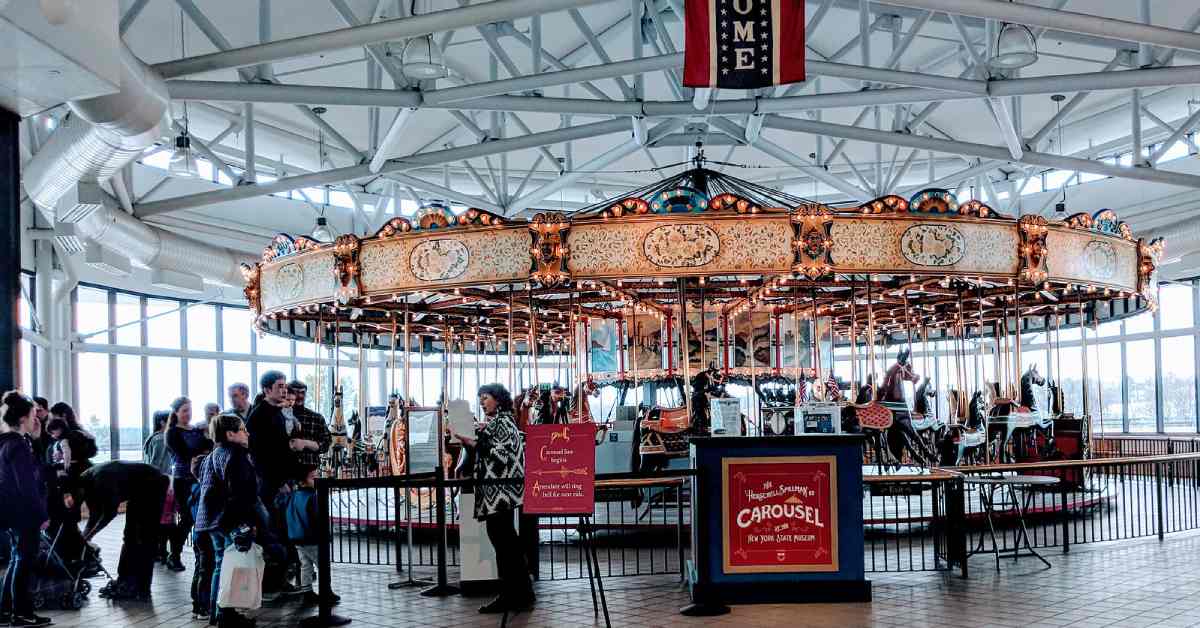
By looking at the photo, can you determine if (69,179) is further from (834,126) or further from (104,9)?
(834,126)

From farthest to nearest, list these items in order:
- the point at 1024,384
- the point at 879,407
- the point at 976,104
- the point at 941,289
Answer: the point at 976,104, the point at 1024,384, the point at 941,289, the point at 879,407

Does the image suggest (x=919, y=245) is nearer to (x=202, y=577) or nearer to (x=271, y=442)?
(x=271, y=442)

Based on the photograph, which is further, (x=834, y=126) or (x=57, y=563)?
(x=834, y=126)

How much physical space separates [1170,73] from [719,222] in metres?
5.93

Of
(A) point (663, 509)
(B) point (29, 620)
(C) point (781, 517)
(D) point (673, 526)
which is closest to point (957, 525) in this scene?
(C) point (781, 517)

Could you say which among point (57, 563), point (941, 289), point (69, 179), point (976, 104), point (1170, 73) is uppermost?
point (976, 104)

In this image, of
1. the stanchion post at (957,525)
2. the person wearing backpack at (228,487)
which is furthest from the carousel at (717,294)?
the person wearing backpack at (228,487)

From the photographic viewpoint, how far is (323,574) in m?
7.11

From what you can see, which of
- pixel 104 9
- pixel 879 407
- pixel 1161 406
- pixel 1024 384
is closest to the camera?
pixel 104 9

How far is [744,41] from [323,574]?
5.46 m

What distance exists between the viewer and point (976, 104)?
19609 millimetres

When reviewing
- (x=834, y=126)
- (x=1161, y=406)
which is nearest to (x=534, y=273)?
(x=834, y=126)

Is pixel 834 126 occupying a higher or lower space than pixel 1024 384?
higher

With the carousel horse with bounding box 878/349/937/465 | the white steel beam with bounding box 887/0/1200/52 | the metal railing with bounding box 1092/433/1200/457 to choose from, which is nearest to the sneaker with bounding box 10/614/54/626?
the carousel horse with bounding box 878/349/937/465
